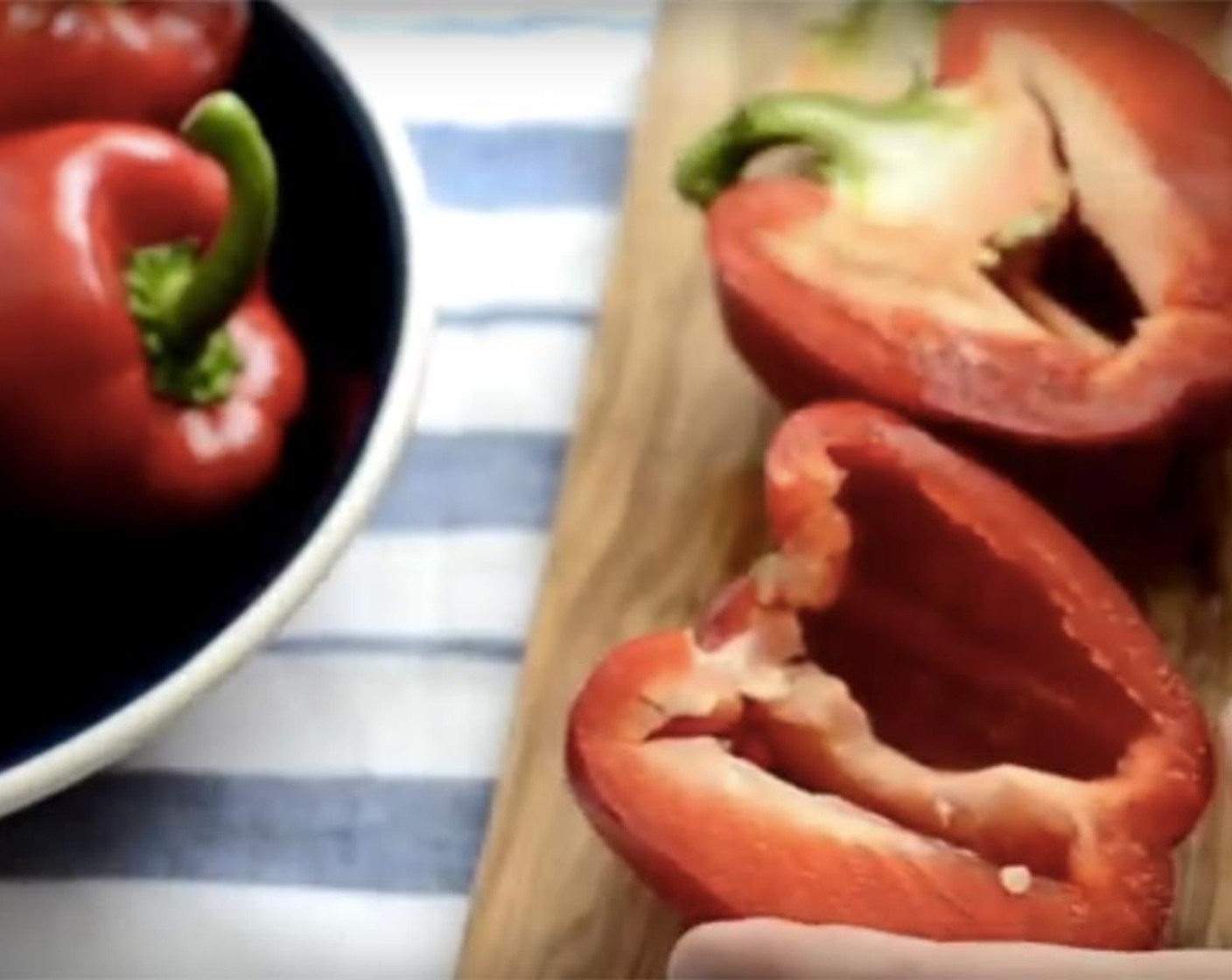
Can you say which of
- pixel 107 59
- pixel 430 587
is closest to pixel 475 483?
pixel 430 587

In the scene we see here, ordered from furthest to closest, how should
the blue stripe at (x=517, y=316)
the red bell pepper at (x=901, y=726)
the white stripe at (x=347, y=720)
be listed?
1. the blue stripe at (x=517, y=316)
2. the white stripe at (x=347, y=720)
3. the red bell pepper at (x=901, y=726)

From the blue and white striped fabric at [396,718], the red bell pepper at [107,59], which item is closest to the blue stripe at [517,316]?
the blue and white striped fabric at [396,718]

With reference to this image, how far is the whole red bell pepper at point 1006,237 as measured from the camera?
0.66m

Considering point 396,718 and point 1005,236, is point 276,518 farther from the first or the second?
point 1005,236

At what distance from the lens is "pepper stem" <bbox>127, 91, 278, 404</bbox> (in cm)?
66

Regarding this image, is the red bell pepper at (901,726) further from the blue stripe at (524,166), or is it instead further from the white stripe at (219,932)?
the blue stripe at (524,166)

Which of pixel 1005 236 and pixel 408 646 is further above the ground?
pixel 1005 236

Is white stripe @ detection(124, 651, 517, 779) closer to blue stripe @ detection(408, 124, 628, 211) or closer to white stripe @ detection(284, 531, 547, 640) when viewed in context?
white stripe @ detection(284, 531, 547, 640)

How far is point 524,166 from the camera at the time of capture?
84cm

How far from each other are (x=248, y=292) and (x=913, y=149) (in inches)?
7.2

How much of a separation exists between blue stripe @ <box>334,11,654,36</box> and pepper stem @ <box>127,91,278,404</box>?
21 cm

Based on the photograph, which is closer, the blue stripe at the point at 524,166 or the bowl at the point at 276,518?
the bowl at the point at 276,518

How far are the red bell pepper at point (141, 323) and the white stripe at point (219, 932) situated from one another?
3.8 inches

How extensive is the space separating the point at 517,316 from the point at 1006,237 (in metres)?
0.16
